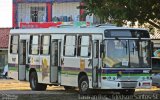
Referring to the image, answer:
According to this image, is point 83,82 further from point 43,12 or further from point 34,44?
point 43,12

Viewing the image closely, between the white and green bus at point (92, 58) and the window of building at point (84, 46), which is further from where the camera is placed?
the window of building at point (84, 46)

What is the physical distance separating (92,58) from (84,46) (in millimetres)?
965

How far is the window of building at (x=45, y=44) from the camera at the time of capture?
26.3 metres

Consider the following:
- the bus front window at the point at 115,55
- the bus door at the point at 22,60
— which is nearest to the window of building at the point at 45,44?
the bus door at the point at 22,60

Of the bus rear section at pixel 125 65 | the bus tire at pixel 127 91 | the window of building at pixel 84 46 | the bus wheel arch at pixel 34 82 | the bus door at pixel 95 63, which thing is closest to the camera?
the bus rear section at pixel 125 65

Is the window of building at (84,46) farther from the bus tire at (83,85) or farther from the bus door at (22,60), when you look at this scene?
the bus door at (22,60)

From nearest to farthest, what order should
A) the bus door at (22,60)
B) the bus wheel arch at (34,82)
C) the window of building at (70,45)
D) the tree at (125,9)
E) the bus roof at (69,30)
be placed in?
the tree at (125,9), the bus roof at (69,30), the window of building at (70,45), the bus wheel arch at (34,82), the bus door at (22,60)

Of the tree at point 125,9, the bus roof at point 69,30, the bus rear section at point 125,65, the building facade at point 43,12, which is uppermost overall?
the building facade at point 43,12

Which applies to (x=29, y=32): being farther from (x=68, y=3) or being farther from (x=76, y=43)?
(x=68, y=3)

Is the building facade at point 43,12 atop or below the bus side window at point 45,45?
atop

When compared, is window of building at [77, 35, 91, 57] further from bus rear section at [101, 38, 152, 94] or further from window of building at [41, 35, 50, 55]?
window of building at [41, 35, 50, 55]

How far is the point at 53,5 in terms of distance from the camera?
5328 centimetres

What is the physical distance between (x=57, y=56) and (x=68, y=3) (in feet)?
89.9

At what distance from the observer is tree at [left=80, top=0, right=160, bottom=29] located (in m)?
20.6
